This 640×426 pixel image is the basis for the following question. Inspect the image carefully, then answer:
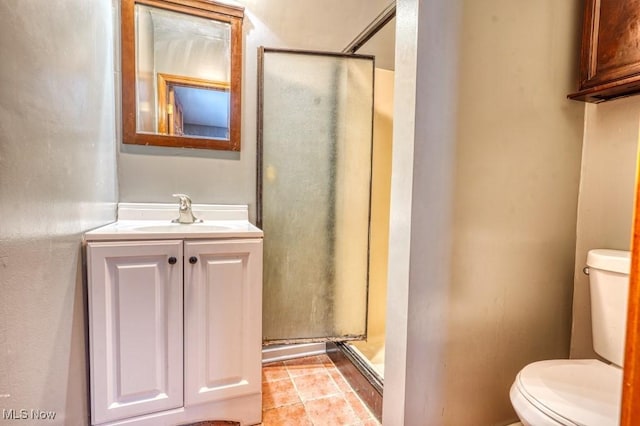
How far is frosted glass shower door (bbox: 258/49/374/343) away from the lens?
1736 mm

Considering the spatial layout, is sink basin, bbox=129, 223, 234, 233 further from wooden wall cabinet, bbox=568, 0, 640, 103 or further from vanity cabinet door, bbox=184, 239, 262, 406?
wooden wall cabinet, bbox=568, 0, 640, 103

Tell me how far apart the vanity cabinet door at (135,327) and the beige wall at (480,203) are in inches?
33.7

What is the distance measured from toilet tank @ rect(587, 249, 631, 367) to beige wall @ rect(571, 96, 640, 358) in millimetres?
131

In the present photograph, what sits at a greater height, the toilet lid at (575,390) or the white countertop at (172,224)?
the white countertop at (172,224)

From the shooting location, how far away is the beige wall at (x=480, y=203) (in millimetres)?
987

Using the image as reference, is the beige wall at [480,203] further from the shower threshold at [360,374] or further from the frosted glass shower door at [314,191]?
the frosted glass shower door at [314,191]

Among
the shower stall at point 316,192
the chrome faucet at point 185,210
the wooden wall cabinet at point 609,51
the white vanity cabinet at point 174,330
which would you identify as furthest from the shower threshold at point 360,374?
the wooden wall cabinet at point 609,51

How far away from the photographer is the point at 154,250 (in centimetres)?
112

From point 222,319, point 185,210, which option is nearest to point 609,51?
point 222,319

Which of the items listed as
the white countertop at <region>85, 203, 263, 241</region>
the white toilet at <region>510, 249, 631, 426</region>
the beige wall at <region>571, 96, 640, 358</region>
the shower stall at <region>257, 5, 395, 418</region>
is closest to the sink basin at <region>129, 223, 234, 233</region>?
the white countertop at <region>85, 203, 263, 241</region>

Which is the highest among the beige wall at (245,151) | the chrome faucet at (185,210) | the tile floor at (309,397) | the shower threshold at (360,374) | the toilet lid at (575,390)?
the beige wall at (245,151)

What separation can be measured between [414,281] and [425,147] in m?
0.46

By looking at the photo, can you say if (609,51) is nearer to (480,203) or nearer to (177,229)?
(480,203)

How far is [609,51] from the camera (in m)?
1.08
